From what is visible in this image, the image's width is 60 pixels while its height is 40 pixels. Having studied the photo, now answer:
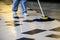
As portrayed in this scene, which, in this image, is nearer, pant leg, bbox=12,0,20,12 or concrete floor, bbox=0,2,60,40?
concrete floor, bbox=0,2,60,40

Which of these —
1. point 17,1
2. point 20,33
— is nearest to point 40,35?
point 20,33

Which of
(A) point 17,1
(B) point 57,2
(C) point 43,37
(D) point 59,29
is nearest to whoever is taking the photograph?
(C) point 43,37

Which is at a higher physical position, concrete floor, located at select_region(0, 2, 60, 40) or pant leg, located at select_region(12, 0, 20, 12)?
pant leg, located at select_region(12, 0, 20, 12)

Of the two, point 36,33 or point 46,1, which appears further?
point 46,1

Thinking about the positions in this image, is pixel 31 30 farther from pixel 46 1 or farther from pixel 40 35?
pixel 46 1

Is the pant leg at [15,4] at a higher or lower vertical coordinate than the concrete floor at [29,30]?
higher

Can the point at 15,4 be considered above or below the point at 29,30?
above

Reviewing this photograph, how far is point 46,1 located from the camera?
23.2 ft

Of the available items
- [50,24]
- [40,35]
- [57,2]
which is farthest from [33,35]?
[57,2]

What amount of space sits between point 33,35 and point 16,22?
0.90 metres

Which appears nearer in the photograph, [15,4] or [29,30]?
[29,30]

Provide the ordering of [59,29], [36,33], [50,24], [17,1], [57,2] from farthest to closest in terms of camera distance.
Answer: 1. [57,2]
2. [17,1]
3. [50,24]
4. [59,29]
5. [36,33]

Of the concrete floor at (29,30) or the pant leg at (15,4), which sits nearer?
the concrete floor at (29,30)

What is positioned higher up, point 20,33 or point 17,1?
point 17,1
